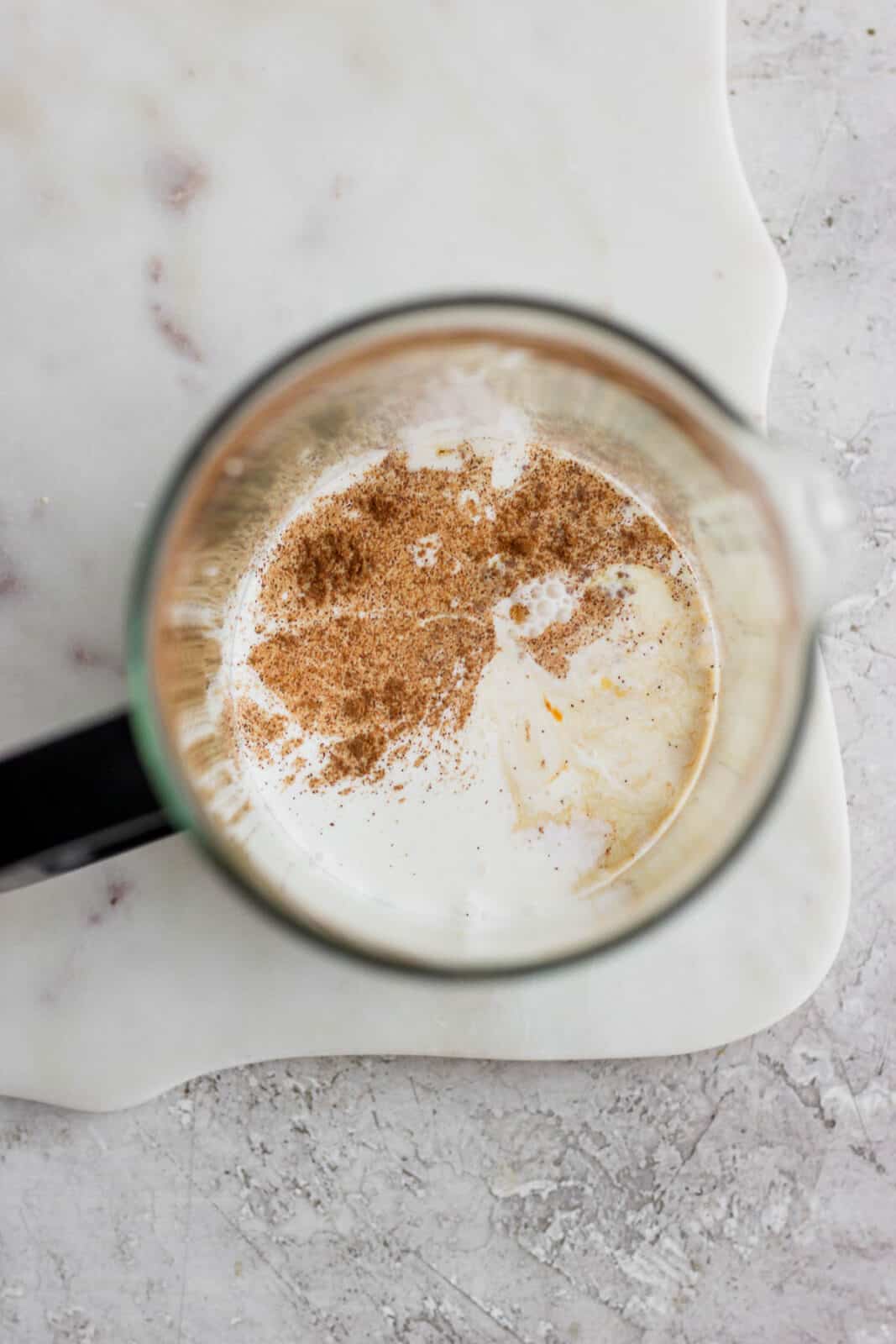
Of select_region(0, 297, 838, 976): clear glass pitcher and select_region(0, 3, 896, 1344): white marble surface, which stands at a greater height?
select_region(0, 297, 838, 976): clear glass pitcher

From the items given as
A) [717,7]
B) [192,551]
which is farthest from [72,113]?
[717,7]

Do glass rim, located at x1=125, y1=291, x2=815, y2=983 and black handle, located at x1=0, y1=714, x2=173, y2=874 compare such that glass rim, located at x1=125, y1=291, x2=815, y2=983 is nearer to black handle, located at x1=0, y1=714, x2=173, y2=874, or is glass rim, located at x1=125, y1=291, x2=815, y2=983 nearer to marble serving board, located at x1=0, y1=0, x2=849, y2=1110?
black handle, located at x1=0, y1=714, x2=173, y2=874

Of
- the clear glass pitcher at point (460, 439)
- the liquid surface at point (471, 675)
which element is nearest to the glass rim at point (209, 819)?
the clear glass pitcher at point (460, 439)

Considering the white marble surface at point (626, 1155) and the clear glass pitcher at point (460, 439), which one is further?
the white marble surface at point (626, 1155)

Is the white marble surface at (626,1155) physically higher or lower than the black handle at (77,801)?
lower

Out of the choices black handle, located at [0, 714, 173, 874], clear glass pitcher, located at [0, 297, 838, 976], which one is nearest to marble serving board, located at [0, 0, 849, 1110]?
clear glass pitcher, located at [0, 297, 838, 976]

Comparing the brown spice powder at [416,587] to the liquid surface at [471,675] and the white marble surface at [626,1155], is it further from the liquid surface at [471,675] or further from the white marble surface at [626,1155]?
the white marble surface at [626,1155]

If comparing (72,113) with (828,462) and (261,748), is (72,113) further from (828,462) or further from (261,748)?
(828,462)
